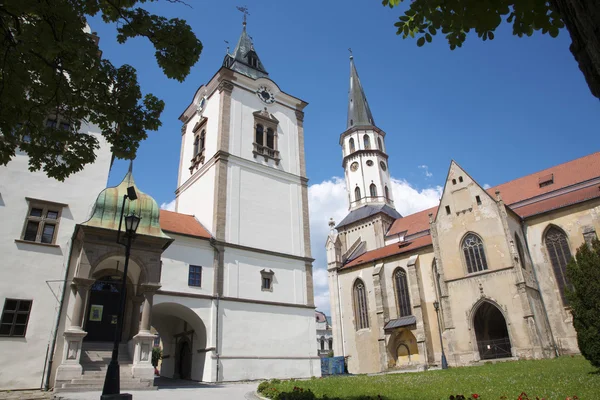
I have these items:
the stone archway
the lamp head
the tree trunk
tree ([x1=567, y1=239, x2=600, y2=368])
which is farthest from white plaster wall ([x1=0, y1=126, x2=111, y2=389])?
tree ([x1=567, y1=239, x2=600, y2=368])

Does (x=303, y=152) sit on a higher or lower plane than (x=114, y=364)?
higher

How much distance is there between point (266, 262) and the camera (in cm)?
2620

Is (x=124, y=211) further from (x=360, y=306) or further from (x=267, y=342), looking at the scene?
(x=360, y=306)

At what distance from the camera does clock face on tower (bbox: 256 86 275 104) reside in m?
31.8

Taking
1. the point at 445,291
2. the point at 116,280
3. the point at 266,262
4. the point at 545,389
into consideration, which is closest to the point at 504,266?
the point at 445,291

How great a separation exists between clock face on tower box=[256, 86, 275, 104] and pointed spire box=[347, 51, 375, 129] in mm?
28344

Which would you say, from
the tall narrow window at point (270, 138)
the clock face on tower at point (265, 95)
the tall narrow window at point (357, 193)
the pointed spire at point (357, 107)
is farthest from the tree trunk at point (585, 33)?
the pointed spire at point (357, 107)

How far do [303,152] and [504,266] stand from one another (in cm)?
1687

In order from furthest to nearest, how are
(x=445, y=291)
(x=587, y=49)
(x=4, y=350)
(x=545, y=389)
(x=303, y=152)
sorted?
(x=303, y=152)
(x=445, y=291)
(x=4, y=350)
(x=545, y=389)
(x=587, y=49)

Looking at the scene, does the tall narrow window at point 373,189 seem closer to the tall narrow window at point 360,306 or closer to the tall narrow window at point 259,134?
the tall narrow window at point 360,306

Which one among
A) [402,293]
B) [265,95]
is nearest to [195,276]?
[265,95]

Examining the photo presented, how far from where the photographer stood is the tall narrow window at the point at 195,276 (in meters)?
22.3

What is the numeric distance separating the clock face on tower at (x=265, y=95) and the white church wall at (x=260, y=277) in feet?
42.0

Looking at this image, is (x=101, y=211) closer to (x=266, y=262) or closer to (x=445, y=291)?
(x=266, y=262)
